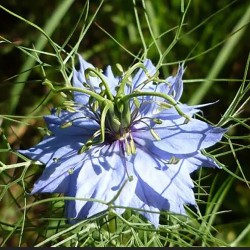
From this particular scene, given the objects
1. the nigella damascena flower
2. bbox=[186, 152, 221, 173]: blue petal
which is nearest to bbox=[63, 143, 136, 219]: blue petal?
the nigella damascena flower

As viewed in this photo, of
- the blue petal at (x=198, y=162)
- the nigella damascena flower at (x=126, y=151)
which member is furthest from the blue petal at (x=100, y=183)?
the blue petal at (x=198, y=162)

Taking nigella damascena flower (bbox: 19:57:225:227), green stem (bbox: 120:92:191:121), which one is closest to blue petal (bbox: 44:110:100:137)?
nigella damascena flower (bbox: 19:57:225:227)

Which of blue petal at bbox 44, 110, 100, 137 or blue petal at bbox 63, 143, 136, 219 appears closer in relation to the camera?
blue petal at bbox 63, 143, 136, 219

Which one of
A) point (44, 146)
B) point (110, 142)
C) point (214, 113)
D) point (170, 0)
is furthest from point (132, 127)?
point (170, 0)

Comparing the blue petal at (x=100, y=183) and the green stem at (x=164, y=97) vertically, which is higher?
the green stem at (x=164, y=97)

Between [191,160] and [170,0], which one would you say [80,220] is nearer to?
[191,160]

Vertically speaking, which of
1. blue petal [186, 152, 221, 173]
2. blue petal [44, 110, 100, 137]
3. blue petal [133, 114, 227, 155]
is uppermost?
blue petal [44, 110, 100, 137]

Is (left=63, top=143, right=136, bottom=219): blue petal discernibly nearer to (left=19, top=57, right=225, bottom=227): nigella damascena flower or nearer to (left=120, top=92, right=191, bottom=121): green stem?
(left=19, top=57, right=225, bottom=227): nigella damascena flower

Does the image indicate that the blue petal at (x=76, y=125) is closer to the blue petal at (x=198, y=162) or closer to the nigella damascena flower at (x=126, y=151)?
the nigella damascena flower at (x=126, y=151)

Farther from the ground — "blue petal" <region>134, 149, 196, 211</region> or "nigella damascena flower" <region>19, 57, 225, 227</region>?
"nigella damascena flower" <region>19, 57, 225, 227</region>

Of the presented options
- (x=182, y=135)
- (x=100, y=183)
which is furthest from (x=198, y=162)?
(x=100, y=183)
